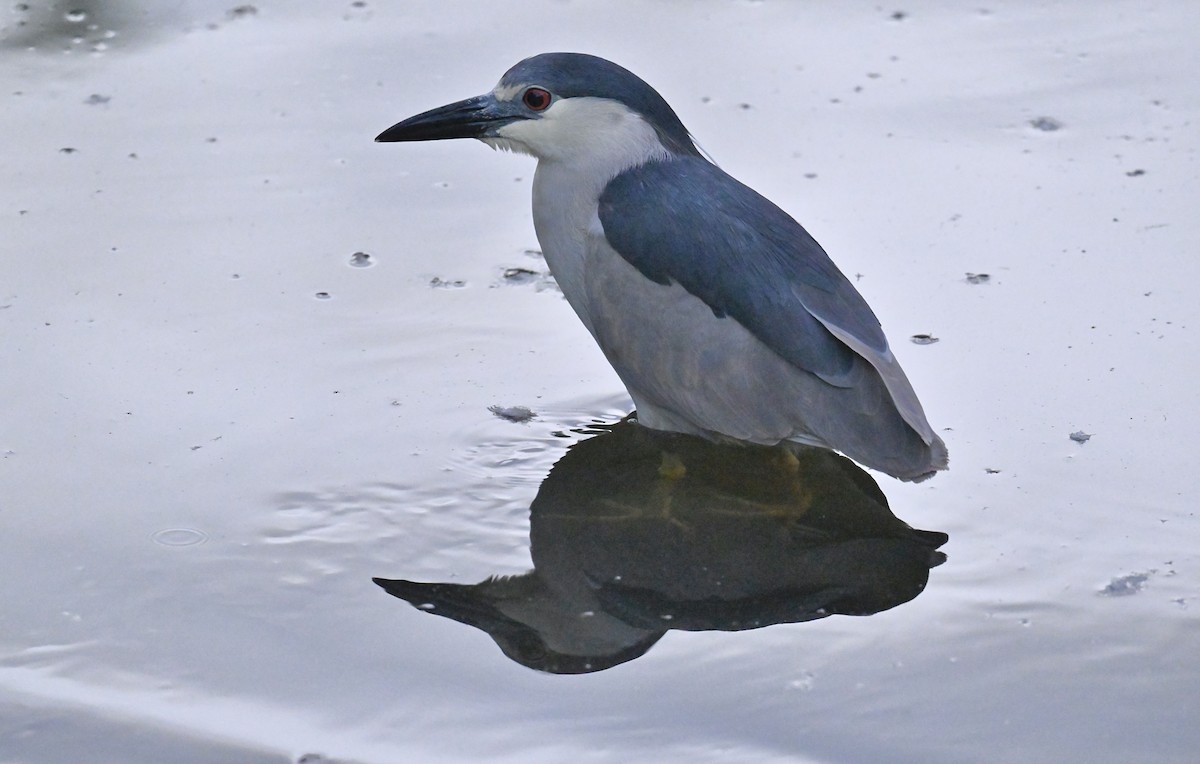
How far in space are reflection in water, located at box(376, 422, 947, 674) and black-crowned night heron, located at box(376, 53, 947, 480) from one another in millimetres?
154

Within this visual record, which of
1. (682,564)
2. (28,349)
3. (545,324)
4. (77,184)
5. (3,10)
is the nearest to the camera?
(682,564)

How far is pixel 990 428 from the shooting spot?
4.20 m

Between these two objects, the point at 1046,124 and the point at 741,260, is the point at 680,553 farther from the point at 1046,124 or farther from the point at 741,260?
the point at 1046,124

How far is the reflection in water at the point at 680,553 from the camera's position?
3.51m

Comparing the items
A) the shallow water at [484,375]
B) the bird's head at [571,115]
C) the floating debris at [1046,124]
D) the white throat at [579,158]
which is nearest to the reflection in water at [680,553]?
the shallow water at [484,375]

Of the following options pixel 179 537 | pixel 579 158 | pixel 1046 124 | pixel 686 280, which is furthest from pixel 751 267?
pixel 1046 124

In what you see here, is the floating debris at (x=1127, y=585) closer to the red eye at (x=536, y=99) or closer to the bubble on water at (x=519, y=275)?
the red eye at (x=536, y=99)

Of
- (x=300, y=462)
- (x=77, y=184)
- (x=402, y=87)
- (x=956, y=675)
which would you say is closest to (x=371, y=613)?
(x=300, y=462)

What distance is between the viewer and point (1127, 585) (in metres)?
3.57

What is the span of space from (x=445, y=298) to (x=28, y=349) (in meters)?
1.24

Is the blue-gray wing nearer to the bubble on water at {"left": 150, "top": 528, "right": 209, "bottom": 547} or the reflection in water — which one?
the reflection in water

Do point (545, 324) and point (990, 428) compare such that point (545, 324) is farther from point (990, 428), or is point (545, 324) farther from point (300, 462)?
point (990, 428)

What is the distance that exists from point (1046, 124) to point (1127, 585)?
8.48 feet

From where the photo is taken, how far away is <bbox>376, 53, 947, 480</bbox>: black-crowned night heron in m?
3.84
